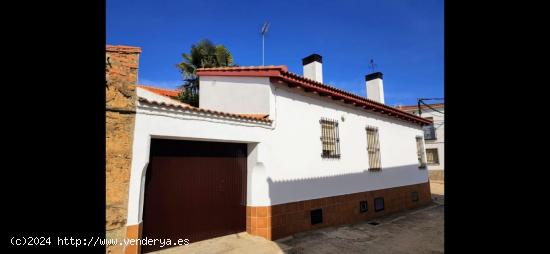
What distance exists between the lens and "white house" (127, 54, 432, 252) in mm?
5961

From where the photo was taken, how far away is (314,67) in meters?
11.8

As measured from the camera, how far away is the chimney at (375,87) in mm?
15137

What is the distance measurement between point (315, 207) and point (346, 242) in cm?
140

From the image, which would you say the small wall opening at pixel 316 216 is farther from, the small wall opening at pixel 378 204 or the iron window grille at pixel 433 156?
the iron window grille at pixel 433 156

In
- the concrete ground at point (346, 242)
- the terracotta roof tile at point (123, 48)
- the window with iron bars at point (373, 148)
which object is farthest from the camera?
the window with iron bars at point (373, 148)

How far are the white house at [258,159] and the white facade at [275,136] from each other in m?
0.03

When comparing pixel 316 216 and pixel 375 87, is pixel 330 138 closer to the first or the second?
pixel 316 216

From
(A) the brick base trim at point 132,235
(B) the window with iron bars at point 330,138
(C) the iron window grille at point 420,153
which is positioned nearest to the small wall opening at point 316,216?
(B) the window with iron bars at point 330,138

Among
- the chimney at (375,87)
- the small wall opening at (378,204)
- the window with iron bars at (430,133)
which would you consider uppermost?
the chimney at (375,87)

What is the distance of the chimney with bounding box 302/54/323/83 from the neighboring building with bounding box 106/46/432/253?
0.21 ft

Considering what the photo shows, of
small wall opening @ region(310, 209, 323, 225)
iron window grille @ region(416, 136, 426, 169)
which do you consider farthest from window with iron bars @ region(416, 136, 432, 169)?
small wall opening @ region(310, 209, 323, 225)

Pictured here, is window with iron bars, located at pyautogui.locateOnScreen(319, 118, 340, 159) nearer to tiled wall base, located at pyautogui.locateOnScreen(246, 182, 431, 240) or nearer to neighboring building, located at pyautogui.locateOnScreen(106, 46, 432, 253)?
neighboring building, located at pyautogui.locateOnScreen(106, 46, 432, 253)

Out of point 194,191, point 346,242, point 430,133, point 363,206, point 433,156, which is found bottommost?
point 346,242

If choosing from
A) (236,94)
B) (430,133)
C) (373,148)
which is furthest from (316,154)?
(430,133)
